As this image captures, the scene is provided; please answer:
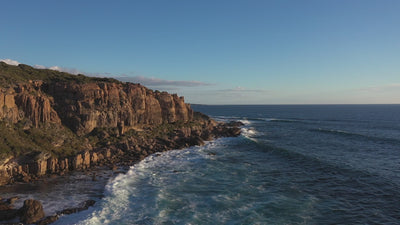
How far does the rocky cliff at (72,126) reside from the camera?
36.9m

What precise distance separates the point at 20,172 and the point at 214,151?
36.7m

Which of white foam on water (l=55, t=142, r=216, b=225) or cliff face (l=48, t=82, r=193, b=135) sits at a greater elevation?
cliff face (l=48, t=82, r=193, b=135)

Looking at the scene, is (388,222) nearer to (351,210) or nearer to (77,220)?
(351,210)

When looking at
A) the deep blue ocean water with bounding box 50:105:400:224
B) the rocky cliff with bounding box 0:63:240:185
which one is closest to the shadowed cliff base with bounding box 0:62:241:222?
the rocky cliff with bounding box 0:63:240:185

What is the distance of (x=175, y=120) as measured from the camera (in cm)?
8100

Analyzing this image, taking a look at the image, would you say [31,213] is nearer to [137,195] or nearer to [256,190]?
[137,195]

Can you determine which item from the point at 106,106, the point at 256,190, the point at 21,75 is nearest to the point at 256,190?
the point at 256,190

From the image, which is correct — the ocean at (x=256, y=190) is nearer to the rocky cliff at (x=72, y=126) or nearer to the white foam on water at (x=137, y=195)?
the white foam on water at (x=137, y=195)

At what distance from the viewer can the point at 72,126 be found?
50.4 metres

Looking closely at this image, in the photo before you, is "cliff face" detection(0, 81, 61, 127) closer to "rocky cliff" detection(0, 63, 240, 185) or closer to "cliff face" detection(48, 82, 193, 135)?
"rocky cliff" detection(0, 63, 240, 185)

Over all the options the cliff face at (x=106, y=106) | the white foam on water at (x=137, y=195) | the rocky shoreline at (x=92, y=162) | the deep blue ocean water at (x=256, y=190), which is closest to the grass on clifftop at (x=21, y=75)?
the cliff face at (x=106, y=106)

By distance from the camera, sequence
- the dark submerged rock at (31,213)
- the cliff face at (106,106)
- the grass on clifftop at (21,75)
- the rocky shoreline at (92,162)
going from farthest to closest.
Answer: the cliff face at (106,106) → the grass on clifftop at (21,75) → the rocky shoreline at (92,162) → the dark submerged rock at (31,213)

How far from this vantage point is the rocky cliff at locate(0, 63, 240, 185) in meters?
36.9

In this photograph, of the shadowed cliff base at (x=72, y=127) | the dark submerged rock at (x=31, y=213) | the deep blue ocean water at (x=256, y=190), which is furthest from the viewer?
the shadowed cliff base at (x=72, y=127)
